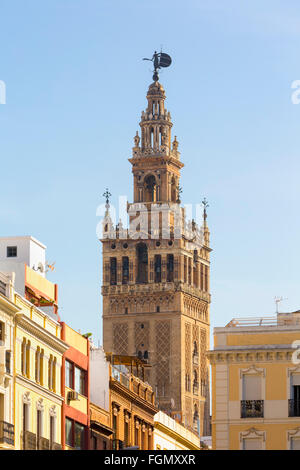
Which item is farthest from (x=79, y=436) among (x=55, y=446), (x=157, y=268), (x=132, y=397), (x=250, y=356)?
(x=157, y=268)

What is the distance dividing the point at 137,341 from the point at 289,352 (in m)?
107

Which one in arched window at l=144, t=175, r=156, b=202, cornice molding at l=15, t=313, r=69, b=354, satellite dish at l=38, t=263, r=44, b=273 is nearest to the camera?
cornice molding at l=15, t=313, r=69, b=354

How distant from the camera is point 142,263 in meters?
193

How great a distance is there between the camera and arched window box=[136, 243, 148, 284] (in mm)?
192000

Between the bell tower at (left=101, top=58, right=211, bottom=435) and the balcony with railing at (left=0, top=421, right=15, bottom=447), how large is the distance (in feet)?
396

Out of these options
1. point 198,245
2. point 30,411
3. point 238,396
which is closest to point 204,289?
point 198,245

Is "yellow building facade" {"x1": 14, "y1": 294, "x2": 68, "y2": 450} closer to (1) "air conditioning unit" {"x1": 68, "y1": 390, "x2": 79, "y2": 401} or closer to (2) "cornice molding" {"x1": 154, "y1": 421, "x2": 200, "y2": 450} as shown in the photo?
(1) "air conditioning unit" {"x1": 68, "y1": 390, "x2": 79, "y2": 401}

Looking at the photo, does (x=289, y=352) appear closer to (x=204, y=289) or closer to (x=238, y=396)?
(x=238, y=396)

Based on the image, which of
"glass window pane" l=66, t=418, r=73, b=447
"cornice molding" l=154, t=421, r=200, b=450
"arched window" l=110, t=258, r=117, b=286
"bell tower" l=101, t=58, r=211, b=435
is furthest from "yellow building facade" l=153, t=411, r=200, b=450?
"arched window" l=110, t=258, r=117, b=286

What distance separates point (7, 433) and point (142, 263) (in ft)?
423

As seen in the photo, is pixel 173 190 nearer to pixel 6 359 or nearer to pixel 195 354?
pixel 195 354

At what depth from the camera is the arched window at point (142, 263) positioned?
19200 centimetres

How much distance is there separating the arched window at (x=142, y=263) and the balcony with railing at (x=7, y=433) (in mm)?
126602

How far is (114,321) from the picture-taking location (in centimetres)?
19075
